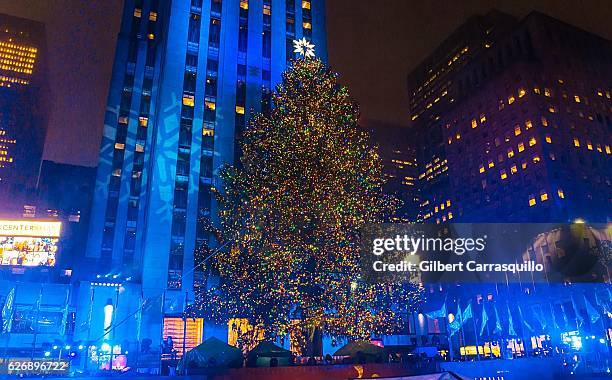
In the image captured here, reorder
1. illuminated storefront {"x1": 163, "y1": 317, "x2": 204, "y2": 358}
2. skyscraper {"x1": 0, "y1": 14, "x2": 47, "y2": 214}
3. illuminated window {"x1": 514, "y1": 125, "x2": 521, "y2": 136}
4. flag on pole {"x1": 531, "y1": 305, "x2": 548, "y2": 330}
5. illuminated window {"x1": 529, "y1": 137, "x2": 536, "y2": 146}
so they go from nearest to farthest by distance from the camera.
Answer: illuminated storefront {"x1": 163, "y1": 317, "x2": 204, "y2": 358} < flag on pole {"x1": 531, "y1": 305, "x2": 548, "y2": 330} < illuminated window {"x1": 529, "y1": 137, "x2": 536, "y2": 146} < illuminated window {"x1": 514, "y1": 125, "x2": 521, "y2": 136} < skyscraper {"x1": 0, "y1": 14, "x2": 47, "y2": 214}

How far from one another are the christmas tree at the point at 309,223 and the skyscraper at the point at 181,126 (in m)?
9.90

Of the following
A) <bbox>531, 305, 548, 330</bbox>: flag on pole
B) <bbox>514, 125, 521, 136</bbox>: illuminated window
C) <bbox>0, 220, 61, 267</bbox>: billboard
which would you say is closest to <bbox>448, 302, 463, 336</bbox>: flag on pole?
<bbox>531, 305, 548, 330</bbox>: flag on pole

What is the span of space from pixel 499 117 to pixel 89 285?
84218 mm

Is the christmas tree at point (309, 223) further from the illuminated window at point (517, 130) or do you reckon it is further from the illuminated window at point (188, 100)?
the illuminated window at point (517, 130)

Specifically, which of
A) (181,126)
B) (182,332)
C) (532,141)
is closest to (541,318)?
(182,332)

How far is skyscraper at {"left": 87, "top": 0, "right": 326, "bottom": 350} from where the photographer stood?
39.4 m

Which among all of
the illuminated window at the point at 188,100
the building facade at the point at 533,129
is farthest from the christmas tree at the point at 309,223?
the building facade at the point at 533,129

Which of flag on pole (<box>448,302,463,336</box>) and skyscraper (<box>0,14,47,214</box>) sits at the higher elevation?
skyscraper (<box>0,14,47,214</box>)

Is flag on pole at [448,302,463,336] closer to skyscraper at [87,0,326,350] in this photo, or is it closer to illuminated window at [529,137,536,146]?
skyscraper at [87,0,326,350]

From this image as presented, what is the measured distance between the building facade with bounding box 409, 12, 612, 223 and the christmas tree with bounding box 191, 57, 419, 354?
46231 millimetres

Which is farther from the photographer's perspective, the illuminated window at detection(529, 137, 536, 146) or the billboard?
the illuminated window at detection(529, 137, 536, 146)

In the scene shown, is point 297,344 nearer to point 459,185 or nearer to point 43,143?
point 459,185

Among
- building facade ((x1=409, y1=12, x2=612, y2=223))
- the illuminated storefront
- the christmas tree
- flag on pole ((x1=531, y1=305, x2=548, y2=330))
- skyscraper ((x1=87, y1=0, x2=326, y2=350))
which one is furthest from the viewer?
building facade ((x1=409, y1=12, x2=612, y2=223))

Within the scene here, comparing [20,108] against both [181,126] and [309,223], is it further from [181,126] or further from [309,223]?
[309,223]
